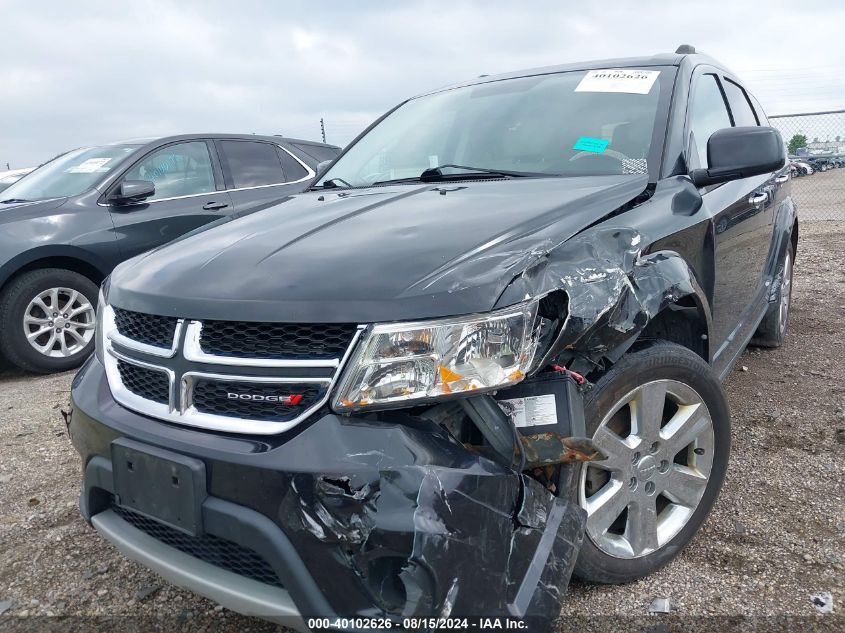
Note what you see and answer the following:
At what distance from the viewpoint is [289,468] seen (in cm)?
144

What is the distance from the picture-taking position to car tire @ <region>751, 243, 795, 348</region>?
4164 mm

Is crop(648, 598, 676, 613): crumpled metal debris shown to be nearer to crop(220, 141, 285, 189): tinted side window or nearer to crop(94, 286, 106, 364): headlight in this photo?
crop(94, 286, 106, 364): headlight

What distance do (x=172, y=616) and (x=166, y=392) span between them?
841mm

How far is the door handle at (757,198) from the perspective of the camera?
3.13m

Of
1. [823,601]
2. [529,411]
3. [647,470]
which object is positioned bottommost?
[823,601]

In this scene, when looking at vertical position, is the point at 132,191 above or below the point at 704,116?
below

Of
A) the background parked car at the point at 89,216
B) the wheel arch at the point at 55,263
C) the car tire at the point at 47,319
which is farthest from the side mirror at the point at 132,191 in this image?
the car tire at the point at 47,319

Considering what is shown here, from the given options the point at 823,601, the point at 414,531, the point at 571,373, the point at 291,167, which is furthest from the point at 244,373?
the point at 291,167

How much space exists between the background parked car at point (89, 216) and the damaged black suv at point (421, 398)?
2713mm

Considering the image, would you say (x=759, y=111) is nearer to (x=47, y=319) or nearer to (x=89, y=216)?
(x=89, y=216)

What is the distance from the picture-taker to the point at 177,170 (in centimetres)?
538

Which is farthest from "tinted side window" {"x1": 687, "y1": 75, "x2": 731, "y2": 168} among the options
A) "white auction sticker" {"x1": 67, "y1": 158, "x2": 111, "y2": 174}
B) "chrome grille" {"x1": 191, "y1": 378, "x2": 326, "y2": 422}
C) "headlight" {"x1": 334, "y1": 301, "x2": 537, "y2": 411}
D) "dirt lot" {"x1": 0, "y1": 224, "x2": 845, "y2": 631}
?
"white auction sticker" {"x1": 67, "y1": 158, "x2": 111, "y2": 174}

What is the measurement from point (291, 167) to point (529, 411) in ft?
16.0

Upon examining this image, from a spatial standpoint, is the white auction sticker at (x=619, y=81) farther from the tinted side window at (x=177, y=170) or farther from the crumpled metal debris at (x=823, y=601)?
the tinted side window at (x=177, y=170)
